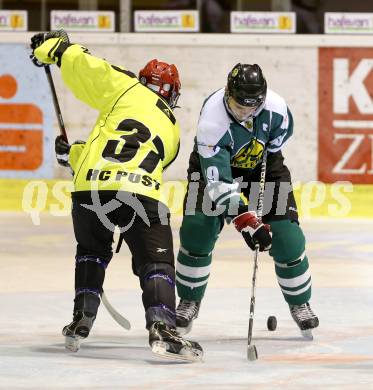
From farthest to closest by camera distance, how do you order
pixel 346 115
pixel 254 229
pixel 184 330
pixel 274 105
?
pixel 346 115 → pixel 184 330 → pixel 274 105 → pixel 254 229

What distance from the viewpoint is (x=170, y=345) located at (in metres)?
6.03

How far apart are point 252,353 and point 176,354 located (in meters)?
0.39

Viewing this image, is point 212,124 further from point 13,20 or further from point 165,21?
point 13,20

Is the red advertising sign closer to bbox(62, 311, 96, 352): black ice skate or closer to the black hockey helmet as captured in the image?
the black hockey helmet

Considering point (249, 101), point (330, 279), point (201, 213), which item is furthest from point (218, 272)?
point (249, 101)

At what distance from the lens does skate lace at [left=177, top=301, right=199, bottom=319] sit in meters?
7.04

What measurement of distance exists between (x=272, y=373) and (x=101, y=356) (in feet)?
2.81

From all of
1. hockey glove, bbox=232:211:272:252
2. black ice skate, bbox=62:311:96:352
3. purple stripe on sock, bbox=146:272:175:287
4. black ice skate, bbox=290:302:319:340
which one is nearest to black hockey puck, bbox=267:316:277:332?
black ice skate, bbox=290:302:319:340

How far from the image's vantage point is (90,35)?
13.6 meters

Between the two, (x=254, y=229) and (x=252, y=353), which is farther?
(x=254, y=229)

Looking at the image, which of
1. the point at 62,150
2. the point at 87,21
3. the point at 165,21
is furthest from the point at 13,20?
the point at 62,150

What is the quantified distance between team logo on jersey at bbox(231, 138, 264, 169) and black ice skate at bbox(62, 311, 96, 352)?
1.11 m

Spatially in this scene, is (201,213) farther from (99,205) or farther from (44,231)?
(44,231)

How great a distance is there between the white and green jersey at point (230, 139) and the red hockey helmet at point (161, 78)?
19 centimetres
